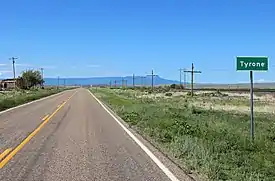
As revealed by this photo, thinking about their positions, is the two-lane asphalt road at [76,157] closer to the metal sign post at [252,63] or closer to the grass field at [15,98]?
the metal sign post at [252,63]

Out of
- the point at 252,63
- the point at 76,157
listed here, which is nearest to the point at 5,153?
the point at 76,157

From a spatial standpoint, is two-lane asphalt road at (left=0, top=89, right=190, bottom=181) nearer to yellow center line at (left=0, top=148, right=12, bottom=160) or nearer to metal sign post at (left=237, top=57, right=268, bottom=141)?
yellow center line at (left=0, top=148, right=12, bottom=160)

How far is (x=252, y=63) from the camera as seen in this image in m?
12.1

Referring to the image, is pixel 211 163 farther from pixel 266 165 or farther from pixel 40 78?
pixel 40 78

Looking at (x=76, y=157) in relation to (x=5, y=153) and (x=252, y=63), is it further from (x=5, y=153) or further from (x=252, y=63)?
(x=252, y=63)

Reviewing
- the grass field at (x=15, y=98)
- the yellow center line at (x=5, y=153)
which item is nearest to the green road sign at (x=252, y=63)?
the yellow center line at (x=5, y=153)

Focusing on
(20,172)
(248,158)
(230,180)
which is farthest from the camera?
(248,158)

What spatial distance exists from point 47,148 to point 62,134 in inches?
136

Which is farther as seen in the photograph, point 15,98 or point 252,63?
point 15,98

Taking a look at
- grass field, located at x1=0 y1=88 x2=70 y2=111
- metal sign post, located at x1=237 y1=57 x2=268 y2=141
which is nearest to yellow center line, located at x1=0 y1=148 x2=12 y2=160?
metal sign post, located at x1=237 y1=57 x2=268 y2=141

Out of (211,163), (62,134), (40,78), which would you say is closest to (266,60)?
(211,163)

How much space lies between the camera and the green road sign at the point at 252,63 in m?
12.0

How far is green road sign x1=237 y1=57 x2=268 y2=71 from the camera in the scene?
1202 cm

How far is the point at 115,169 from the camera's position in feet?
29.0
